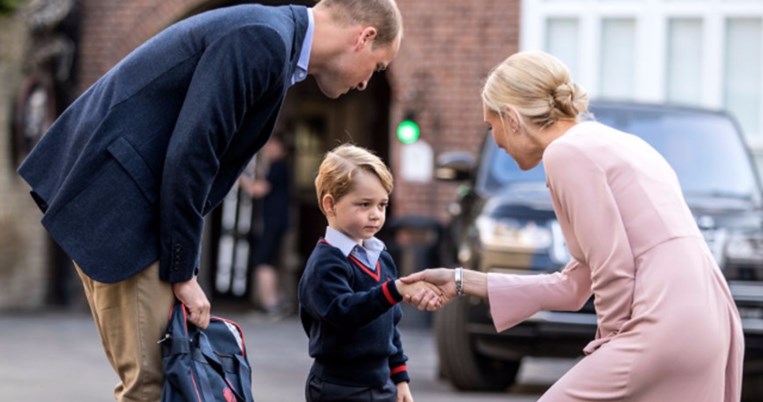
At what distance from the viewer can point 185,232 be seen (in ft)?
14.8

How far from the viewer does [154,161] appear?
4.55m

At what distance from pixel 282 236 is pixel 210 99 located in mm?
11809

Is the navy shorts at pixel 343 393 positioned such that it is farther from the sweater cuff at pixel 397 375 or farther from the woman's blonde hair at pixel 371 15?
the woman's blonde hair at pixel 371 15

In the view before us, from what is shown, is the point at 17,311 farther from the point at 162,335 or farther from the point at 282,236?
Result: the point at 162,335

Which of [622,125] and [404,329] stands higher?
[622,125]

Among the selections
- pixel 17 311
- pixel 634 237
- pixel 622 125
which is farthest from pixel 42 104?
pixel 634 237

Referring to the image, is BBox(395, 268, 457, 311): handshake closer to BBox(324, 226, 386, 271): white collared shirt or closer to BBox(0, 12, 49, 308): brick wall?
BBox(324, 226, 386, 271): white collared shirt

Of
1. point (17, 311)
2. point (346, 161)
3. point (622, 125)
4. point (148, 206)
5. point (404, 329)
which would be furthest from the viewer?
point (17, 311)

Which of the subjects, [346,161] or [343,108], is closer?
[346,161]

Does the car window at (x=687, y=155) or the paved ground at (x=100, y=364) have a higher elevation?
the car window at (x=687, y=155)

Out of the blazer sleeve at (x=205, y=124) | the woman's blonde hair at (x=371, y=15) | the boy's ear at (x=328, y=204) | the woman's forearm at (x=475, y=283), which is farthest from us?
the boy's ear at (x=328, y=204)

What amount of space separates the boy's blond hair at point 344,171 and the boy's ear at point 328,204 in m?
0.01

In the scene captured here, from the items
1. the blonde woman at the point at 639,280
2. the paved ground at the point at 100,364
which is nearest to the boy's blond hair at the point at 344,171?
the blonde woman at the point at 639,280

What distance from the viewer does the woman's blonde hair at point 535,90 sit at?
445 cm
